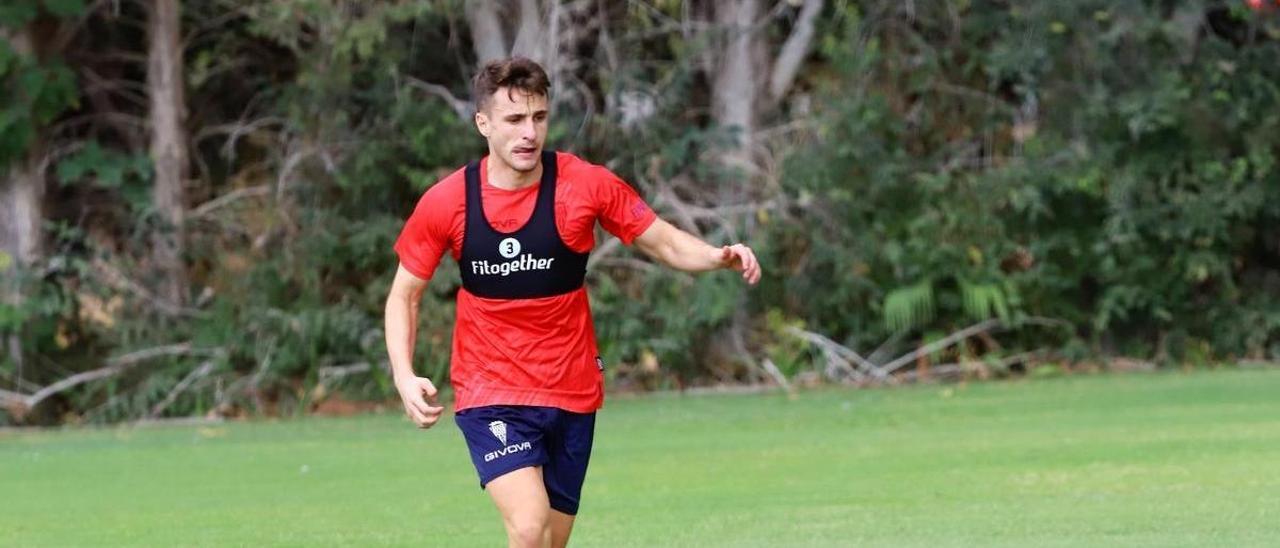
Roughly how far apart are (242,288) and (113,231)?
231 cm

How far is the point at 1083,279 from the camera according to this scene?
23.0m

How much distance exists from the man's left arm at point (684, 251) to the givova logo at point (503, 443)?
845 millimetres

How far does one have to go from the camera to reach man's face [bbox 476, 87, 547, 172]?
6.96 meters

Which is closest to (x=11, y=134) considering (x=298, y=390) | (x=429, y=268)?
(x=298, y=390)

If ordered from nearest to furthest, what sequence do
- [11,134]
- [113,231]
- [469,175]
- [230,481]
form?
[469,175]
[230,481]
[11,134]
[113,231]

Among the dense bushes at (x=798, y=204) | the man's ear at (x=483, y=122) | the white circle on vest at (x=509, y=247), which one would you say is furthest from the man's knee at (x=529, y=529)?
the dense bushes at (x=798, y=204)

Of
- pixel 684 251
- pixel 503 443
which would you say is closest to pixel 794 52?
pixel 684 251

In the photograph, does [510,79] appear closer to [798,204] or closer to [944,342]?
[798,204]

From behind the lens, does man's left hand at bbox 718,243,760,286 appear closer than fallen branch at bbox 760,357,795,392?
Yes

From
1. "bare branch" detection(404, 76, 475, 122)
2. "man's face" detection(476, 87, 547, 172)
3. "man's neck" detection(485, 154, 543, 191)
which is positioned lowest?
"man's neck" detection(485, 154, 543, 191)

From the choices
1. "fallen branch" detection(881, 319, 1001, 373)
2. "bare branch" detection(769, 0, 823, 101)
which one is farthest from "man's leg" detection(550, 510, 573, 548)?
"bare branch" detection(769, 0, 823, 101)

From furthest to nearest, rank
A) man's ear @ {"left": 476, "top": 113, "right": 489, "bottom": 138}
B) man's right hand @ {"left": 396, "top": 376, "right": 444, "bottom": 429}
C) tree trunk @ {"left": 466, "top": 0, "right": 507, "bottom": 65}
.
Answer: tree trunk @ {"left": 466, "top": 0, "right": 507, "bottom": 65} < man's ear @ {"left": 476, "top": 113, "right": 489, "bottom": 138} < man's right hand @ {"left": 396, "top": 376, "right": 444, "bottom": 429}

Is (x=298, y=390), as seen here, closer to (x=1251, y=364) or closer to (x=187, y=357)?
(x=187, y=357)

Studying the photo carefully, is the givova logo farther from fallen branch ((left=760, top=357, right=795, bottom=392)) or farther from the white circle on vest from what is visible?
fallen branch ((left=760, top=357, right=795, bottom=392))
